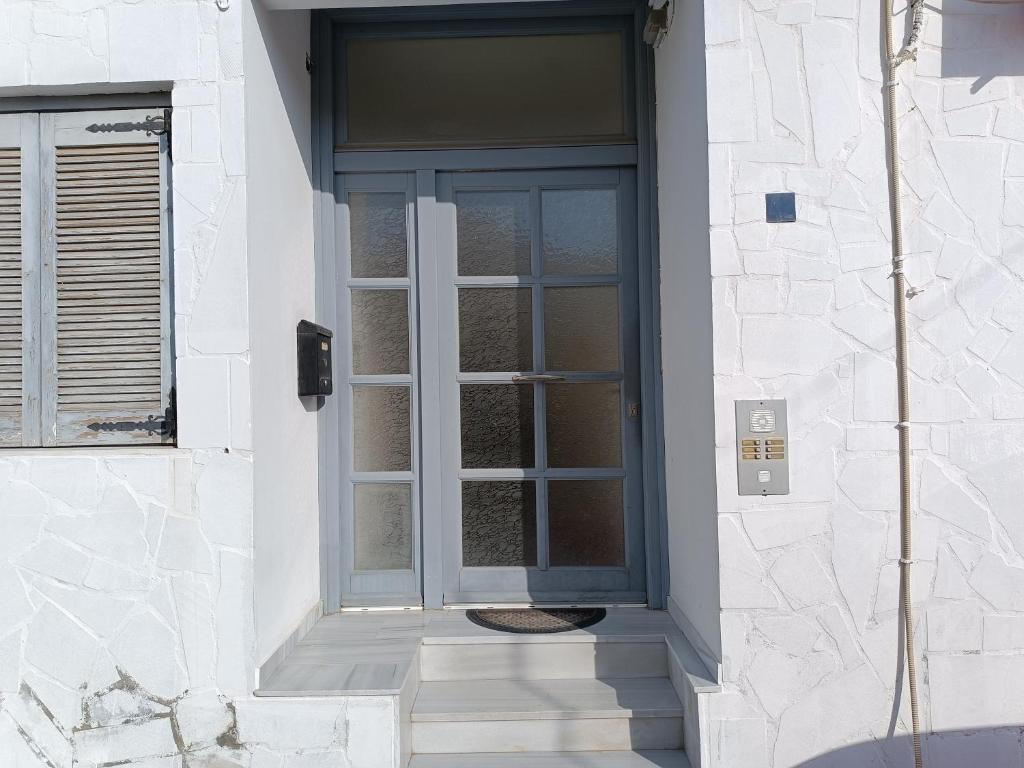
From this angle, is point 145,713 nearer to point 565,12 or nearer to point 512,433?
point 512,433

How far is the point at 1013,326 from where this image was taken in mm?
2227

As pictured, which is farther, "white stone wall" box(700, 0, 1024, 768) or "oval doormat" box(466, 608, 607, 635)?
"oval doormat" box(466, 608, 607, 635)

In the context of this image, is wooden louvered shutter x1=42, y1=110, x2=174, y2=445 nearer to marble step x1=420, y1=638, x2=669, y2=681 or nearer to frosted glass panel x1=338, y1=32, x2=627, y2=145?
frosted glass panel x1=338, y1=32, x2=627, y2=145

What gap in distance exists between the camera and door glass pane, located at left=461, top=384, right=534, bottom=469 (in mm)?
3111

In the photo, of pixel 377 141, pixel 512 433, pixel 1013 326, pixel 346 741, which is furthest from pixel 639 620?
pixel 377 141

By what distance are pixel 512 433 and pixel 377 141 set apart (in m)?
1.37

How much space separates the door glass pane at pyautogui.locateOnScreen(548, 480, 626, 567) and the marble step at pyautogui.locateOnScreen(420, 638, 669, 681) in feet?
1.58

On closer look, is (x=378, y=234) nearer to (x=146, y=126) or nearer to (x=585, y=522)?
(x=146, y=126)

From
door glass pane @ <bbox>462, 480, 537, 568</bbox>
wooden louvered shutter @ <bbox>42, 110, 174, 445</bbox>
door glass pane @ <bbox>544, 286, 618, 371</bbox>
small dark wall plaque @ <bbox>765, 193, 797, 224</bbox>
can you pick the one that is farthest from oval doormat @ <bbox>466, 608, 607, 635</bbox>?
small dark wall plaque @ <bbox>765, 193, 797, 224</bbox>

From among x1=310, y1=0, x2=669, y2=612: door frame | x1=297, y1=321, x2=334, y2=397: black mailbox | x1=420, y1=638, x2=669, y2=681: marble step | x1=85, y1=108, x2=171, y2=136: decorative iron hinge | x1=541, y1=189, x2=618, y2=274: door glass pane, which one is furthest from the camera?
x1=541, y1=189, x2=618, y2=274: door glass pane

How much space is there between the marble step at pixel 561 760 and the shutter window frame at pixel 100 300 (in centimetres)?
139

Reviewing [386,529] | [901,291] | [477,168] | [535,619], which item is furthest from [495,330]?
[901,291]

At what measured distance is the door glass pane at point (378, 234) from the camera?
10.3 ft

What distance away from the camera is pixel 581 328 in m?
3.11
